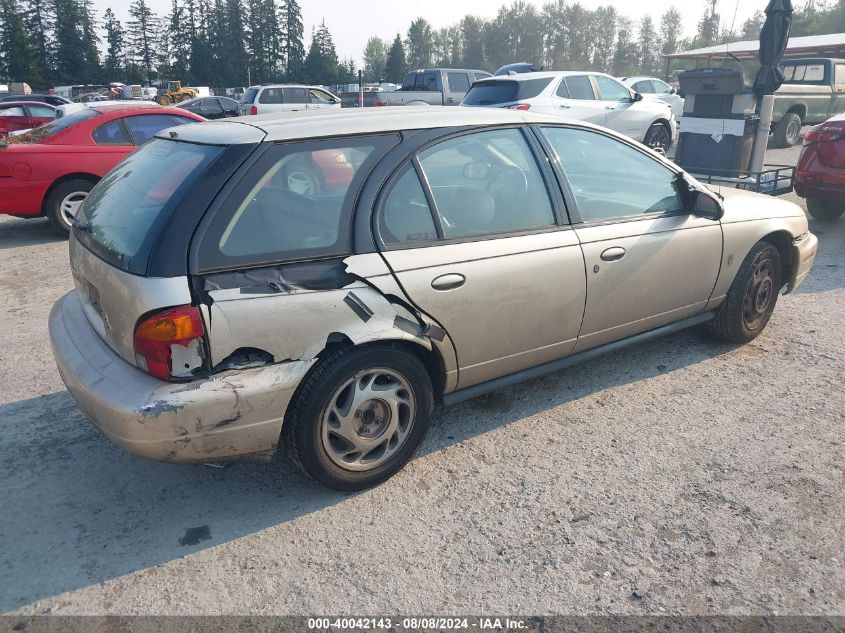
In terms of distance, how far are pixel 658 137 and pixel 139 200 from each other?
13.7m

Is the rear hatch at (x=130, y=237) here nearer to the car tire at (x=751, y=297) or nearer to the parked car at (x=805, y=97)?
the car tire at (x=751, y=297)

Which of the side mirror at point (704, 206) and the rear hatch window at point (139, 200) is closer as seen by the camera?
the rear hatch window at point (139, 200)

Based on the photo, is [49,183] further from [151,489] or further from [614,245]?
[614,245]

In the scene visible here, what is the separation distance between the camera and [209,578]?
8.43 ft

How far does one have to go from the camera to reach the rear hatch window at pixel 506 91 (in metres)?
12.3

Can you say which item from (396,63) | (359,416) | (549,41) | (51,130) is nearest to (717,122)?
(359,416)

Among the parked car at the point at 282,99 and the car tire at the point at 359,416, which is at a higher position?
the parked car at the point at 282,99

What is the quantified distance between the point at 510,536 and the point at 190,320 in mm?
1542

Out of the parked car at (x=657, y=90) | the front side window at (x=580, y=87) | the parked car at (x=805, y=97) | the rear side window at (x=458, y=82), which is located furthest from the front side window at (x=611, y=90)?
the rear side window at (x=458, y=82)

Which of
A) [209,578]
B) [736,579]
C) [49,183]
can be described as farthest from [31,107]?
[736,579]

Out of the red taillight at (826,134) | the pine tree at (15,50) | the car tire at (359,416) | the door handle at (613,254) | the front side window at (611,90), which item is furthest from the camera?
the pine tree at (15,50)

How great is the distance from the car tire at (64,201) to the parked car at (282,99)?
1198 cm

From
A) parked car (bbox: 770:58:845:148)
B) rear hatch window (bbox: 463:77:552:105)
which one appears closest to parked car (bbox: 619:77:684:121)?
parked car (bbox: 770:58:845:148)

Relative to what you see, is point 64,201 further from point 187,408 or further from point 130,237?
point 187,408
